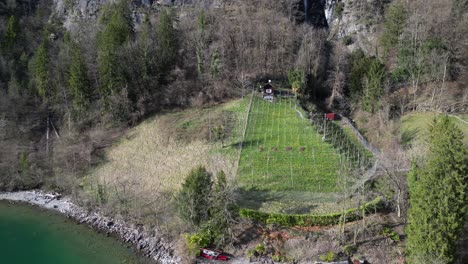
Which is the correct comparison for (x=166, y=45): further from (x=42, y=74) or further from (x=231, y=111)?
(x=42, y=74)

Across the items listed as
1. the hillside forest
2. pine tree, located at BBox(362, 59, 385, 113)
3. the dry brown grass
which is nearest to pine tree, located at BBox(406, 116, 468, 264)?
the hillside forest

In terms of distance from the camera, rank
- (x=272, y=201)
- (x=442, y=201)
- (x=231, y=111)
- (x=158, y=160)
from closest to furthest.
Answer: (x=442, y=201), (x=272, y=201), (x=158, y=160), (x=231, y=111)

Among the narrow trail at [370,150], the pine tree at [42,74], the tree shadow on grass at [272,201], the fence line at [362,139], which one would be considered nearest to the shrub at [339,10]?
the fence line at [362,139]

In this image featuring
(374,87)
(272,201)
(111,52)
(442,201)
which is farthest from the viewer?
(111,52)

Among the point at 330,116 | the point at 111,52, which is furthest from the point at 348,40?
the point at 111,52

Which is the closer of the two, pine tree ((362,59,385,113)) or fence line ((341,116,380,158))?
fence line ((341,116,380,158))

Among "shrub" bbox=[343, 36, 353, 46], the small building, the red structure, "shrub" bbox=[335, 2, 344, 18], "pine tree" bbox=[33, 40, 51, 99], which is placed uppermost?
"shrub" bbox=[335, 2, 344, 18]

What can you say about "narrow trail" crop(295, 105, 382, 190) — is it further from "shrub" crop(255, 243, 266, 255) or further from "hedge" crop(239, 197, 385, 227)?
"shrub" crop(255, 243, 266, 255)

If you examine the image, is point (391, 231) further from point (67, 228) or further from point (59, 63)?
point (59, 63)

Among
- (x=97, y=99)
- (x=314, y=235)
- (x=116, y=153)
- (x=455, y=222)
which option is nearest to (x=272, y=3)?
(x=97, y=99)
